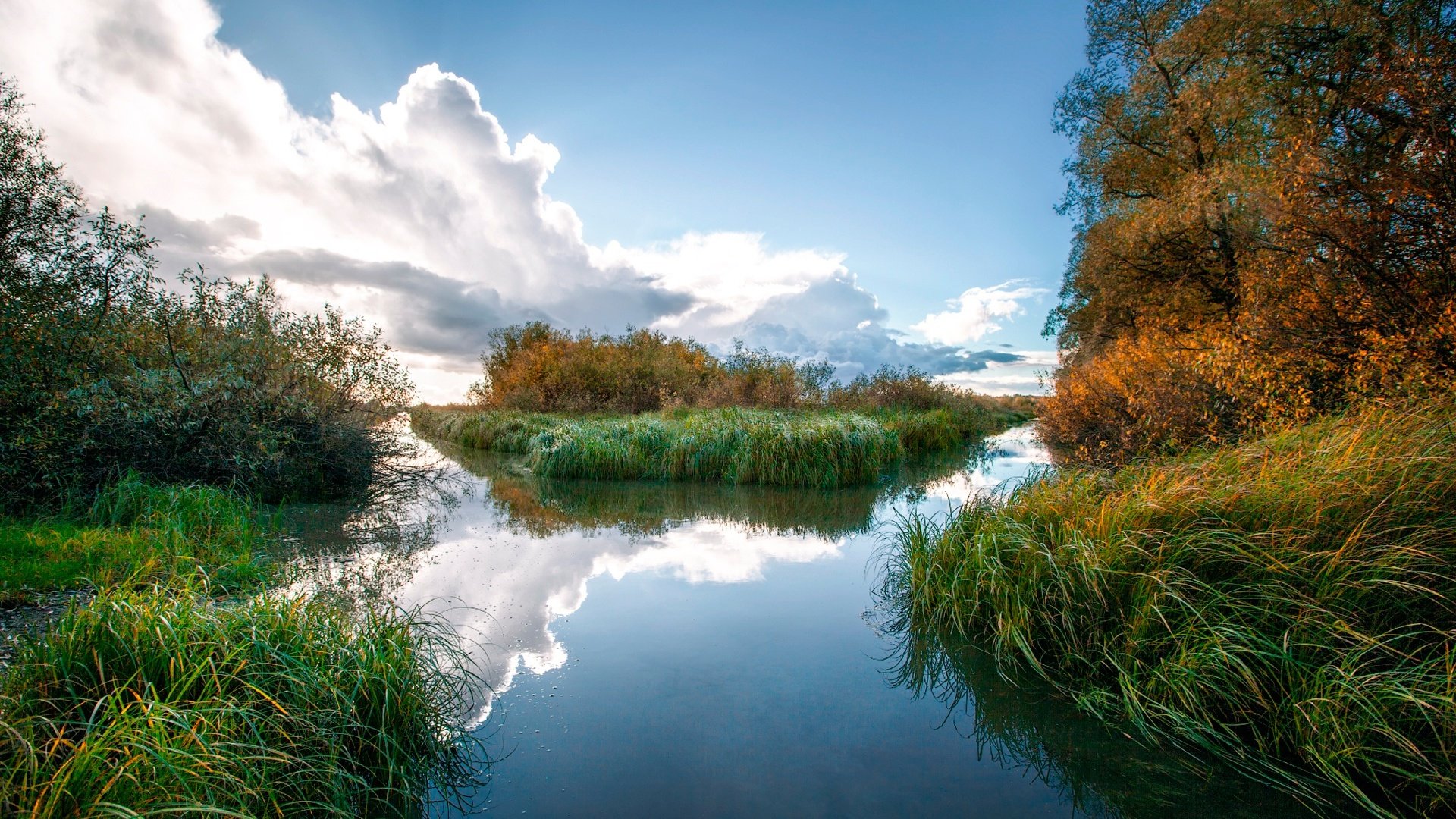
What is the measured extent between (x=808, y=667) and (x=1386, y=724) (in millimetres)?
2939

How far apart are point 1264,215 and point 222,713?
36.3ft

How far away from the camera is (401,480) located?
10.7 m

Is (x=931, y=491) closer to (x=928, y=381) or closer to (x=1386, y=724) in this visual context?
(x=1386, y=724)

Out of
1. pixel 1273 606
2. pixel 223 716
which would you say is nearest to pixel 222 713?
pixel 223 716

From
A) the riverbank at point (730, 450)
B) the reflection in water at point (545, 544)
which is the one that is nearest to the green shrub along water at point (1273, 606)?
the reflection in water at point (545, 544)

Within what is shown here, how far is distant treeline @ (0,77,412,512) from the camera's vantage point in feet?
21.6

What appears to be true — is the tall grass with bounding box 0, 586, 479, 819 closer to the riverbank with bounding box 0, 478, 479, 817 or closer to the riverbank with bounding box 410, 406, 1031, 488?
the riverbank with bounding box 0, 478, 479, 817

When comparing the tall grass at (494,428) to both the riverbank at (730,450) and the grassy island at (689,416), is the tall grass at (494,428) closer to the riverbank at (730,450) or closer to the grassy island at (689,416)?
the grassy island at (689,416)

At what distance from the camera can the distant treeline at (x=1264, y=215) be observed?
5.60 meters

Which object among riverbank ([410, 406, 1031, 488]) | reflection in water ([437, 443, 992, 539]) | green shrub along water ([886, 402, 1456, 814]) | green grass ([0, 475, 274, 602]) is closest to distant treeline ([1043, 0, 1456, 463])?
green shrub along water ([886, 402, 1456, 814])

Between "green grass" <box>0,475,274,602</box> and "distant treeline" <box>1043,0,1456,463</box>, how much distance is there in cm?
1004

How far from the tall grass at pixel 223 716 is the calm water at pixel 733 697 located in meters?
0.49

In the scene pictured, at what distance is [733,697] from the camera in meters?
3.95

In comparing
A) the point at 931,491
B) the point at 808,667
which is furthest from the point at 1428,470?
the point at 931,491
